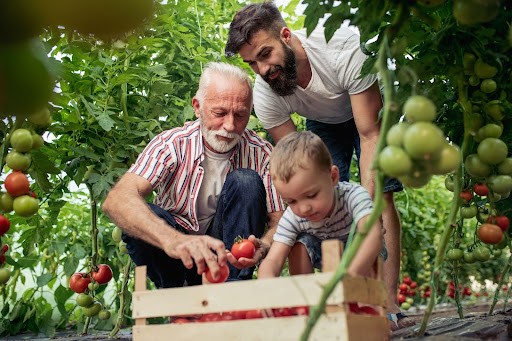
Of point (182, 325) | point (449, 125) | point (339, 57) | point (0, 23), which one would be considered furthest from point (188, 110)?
point (0, 23)

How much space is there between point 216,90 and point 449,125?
3.66ft

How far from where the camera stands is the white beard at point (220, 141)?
294 centimetres

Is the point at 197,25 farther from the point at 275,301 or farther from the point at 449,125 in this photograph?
the point at 275,301

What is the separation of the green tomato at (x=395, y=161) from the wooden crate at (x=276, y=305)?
359 mm

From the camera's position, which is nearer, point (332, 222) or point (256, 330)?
point (256, 330)

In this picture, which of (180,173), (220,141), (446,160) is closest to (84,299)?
(180,173)

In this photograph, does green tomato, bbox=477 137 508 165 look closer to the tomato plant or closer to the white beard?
the white beard

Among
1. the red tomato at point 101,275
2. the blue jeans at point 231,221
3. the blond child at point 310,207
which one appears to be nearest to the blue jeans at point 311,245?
the blond child at point 310,207

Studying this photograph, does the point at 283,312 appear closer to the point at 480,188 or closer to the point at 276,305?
the point at 276,305

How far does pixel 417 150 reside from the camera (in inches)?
50.9

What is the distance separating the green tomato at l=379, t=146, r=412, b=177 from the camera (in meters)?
1.30

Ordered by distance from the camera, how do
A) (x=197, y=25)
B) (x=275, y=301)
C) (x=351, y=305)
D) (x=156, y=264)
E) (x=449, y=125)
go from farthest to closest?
1. (x=197, y=25)
2. (x=156, y=264)
3. (x=449, y=125)
4. (x=351, y=305)
5. (x=275, y=301)

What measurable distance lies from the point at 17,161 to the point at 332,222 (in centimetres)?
115

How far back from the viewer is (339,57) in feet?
10.2
